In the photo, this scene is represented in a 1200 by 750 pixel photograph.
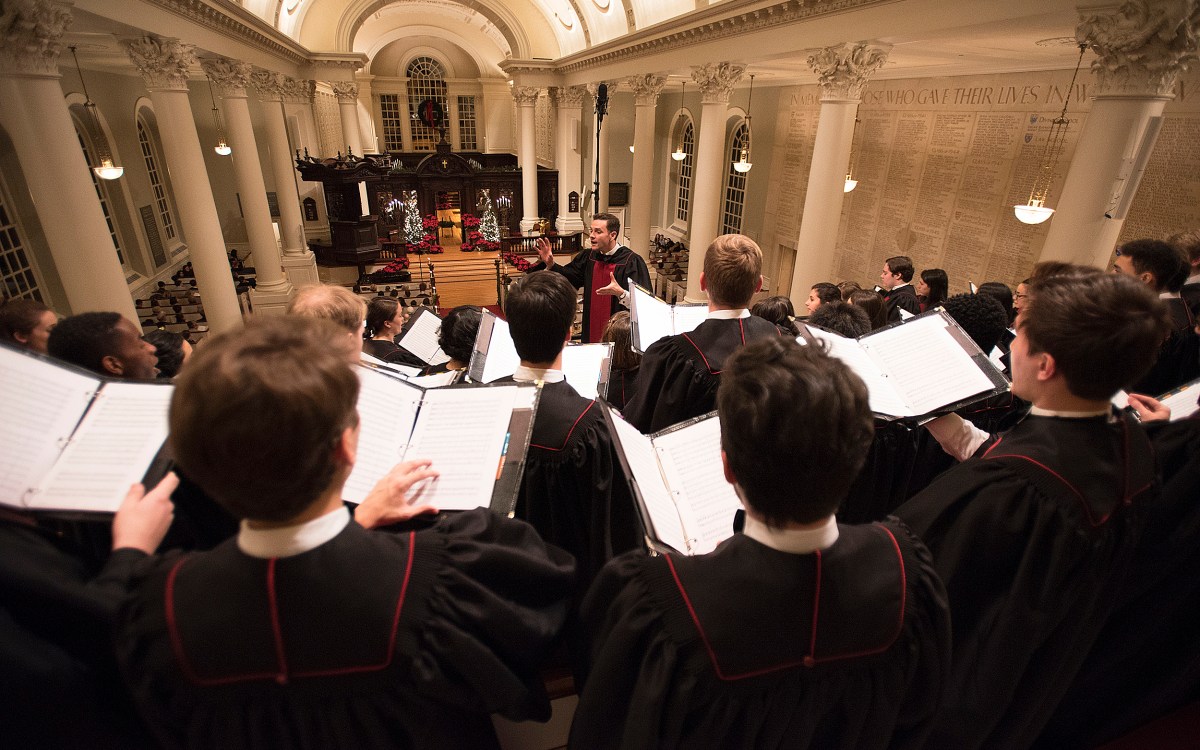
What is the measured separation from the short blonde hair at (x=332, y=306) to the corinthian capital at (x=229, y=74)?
1033cm

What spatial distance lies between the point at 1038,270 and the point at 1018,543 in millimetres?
1692

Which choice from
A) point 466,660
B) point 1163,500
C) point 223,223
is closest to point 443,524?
point 466,660

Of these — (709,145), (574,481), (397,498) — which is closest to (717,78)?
(709,145)

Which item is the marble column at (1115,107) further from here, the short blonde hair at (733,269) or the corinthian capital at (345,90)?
the corinthian capital at (345,90)

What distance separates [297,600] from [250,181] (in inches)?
478

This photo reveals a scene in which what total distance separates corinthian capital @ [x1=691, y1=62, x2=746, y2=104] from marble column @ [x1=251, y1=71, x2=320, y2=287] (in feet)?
31.4

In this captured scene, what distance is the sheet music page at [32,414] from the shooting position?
134 centimetres

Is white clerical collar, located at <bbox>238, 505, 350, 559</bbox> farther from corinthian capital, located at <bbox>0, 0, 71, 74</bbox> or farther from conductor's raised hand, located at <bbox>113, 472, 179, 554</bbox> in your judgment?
corinthian capital, located at <bbox>0, 0, 71, 74</bbox>

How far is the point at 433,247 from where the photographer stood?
17.3 metres

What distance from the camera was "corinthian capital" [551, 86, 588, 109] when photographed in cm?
1730

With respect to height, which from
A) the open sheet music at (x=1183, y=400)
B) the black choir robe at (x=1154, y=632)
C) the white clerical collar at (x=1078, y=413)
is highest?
the white clerical collar at (x=1078, y=413)

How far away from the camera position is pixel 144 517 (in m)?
1.33

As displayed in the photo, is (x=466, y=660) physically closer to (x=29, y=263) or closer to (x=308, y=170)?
(x=29, y=263)

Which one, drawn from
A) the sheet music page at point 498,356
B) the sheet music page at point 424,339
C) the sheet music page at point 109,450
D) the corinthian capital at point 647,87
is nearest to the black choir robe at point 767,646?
the sheet music page at point 109,450
